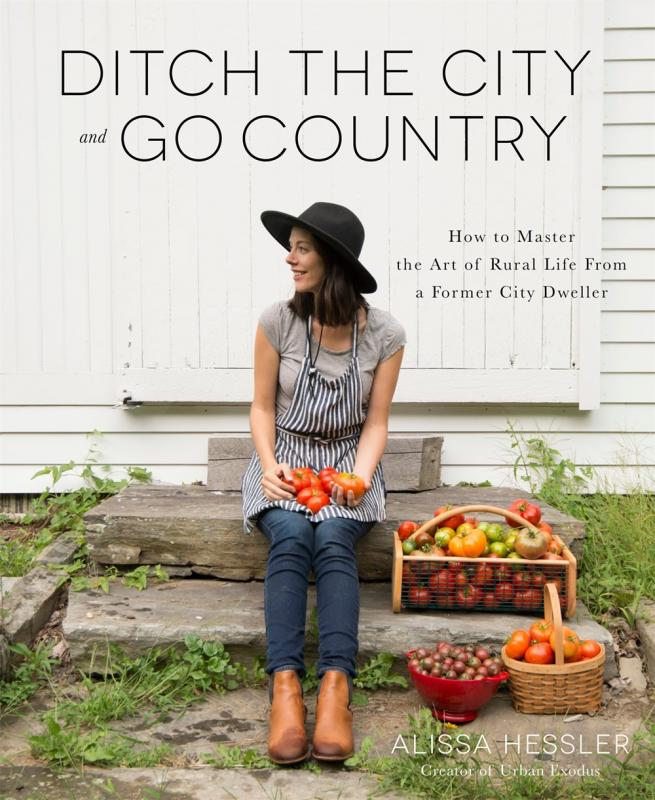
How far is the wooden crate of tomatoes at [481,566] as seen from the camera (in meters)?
3.69

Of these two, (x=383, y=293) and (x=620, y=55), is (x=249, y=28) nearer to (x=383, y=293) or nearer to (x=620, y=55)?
(x=383, y=293)

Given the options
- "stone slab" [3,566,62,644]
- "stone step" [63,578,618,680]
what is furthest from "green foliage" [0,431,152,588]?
"stone step" [63,578,618,680]

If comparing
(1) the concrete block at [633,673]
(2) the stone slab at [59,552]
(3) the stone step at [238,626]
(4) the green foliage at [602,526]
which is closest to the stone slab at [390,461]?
(4) the green foliage at [602,526]

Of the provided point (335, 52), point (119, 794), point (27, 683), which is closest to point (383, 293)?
point (335, 52)

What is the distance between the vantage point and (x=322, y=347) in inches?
154

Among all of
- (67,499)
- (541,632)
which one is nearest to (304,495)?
(541,632)

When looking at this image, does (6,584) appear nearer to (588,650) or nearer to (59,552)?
(59,552)

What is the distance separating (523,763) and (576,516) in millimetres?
1933

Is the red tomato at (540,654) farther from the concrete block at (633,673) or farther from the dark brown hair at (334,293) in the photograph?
the dark brown hair at (334,293)

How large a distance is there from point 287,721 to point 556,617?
0.98m

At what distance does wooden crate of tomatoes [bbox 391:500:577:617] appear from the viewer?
3.69 metres

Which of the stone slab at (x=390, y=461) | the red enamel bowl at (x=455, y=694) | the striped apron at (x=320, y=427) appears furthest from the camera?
the stone slab at (x=390, y=461)

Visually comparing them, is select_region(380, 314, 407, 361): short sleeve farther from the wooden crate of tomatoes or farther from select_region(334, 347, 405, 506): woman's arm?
the wooden crate of tomatoes

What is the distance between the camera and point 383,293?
4.98 m
